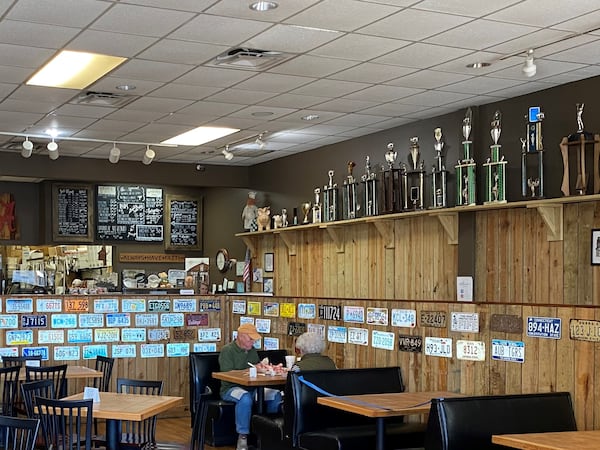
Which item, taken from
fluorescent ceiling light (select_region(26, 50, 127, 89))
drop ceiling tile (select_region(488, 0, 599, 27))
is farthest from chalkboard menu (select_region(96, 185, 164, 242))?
drop ceiling tile (select_region(488, 0, 599, 27))

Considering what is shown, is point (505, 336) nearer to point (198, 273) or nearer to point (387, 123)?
point (387, 123)

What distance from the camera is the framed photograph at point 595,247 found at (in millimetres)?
6852

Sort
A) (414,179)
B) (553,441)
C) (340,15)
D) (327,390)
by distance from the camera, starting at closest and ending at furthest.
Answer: (553,441), (340,15), (327,390), (414,179)

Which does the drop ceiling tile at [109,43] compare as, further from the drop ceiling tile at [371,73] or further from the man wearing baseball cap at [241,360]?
the man wearing baseball cap at [241,360]

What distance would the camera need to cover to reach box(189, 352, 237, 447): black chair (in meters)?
8.58

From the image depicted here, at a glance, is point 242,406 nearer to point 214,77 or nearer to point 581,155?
point 214,77

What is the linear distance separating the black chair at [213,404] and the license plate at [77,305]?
175 cm

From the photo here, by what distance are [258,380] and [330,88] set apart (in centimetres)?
251

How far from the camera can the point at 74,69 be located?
6.71m

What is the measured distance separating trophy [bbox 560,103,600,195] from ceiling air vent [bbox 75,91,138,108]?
3597 millimetres

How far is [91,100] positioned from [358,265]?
138 inches

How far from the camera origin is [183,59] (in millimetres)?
6402

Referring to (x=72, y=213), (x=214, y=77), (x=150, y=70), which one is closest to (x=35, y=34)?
(x=150, y=70)

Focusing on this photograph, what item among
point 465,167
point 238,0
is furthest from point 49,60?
point 465,167
